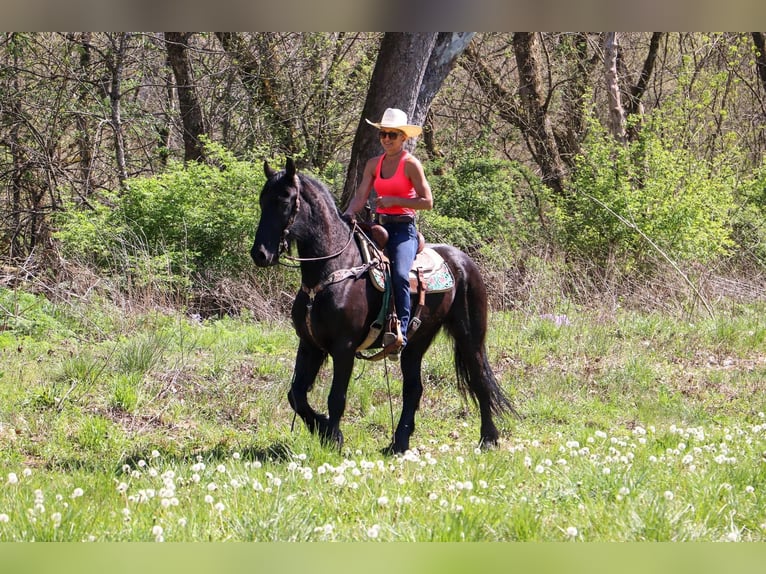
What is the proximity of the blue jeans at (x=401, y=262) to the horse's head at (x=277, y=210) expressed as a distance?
952mm

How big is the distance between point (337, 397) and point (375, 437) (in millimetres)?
1356

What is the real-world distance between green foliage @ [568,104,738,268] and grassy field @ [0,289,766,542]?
236cm

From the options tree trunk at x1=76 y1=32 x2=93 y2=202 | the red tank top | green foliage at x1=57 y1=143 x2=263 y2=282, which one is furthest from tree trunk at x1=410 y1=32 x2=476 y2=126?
tree trunk at x1=76 y1=32 x2=93 y2=202

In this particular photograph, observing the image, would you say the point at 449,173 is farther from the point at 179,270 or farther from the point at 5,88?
the point at 5,88

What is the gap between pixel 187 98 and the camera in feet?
59.2

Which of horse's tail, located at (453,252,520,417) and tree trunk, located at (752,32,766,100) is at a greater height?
tree trunk, located at (752,32,766,100)

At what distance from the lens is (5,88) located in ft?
52.1

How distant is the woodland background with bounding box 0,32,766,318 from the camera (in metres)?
13.1

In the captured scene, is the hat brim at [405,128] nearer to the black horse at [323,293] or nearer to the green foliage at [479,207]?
the black horse at [323,293]

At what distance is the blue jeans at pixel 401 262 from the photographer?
22.0 feet

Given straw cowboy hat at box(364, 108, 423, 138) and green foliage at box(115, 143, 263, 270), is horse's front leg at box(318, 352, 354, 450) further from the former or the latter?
green foliage at box(115, 143, 263, 270)
